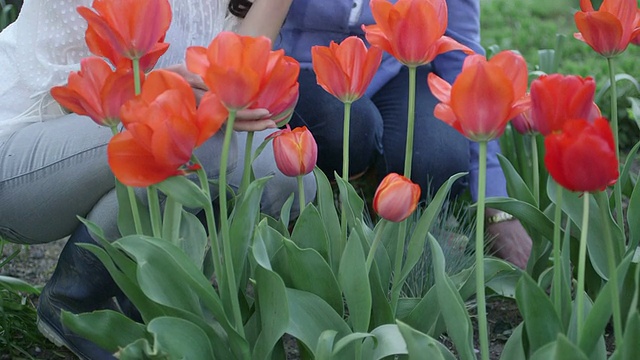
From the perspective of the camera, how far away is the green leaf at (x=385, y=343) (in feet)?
3.48

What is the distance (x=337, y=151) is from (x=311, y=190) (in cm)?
39

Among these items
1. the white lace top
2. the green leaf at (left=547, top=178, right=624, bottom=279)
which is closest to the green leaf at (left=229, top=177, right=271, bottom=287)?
the green leaf at (left=547, top=178, right=624, bottom=279)

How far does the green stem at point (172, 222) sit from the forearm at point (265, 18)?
0.57 meters

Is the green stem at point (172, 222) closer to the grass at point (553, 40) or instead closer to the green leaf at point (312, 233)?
the green leaf at point (312, 233)

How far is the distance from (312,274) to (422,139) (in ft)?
3.28

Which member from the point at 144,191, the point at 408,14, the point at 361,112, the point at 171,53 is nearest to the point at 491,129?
the point at 408,14

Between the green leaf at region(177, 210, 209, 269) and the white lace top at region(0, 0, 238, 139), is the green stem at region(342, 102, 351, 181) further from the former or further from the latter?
the white lace top at region(0, 0, 238, 139)

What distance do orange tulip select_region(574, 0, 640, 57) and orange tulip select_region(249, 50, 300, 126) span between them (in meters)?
0.41

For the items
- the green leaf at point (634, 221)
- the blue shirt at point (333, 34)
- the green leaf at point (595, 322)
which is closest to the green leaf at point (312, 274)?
the green leaf at point (595, 322)

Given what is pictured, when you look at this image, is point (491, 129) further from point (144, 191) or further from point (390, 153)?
point (390, 153)

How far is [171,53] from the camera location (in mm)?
1689

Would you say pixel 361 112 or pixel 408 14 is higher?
pixel 408 14

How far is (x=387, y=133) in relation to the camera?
2.16 m

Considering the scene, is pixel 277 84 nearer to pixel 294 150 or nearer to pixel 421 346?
pixel 294 150
